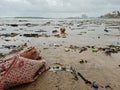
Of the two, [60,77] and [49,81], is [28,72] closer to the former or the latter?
[49,81]

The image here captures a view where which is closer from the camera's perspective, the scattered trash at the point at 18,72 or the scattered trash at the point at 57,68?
the scattered trash at the point at 18,72

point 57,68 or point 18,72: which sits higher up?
point 18,72

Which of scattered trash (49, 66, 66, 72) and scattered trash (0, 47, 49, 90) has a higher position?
scattered trash (0, 47, 49, 90)

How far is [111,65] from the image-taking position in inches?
340

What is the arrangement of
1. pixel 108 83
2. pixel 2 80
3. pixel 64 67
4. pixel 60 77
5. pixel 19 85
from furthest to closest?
pixel 64 67 → pixel 60 77 → pixel 108 83 → pixel 19 85 → pixel 2 80

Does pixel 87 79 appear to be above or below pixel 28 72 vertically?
below

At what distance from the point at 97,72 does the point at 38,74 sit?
83.9 inches

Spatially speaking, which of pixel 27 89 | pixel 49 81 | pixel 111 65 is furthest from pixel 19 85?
pixel 111 65

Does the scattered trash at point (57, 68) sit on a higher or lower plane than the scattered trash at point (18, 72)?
lower

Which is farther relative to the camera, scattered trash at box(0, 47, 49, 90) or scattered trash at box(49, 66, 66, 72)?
scattered trash at box(49, 66, 66, 72)

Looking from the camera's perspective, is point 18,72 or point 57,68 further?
point 57,68

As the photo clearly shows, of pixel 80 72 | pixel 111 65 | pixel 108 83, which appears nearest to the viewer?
pixel 108 83

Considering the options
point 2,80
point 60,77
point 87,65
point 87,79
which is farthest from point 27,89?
point 87,65

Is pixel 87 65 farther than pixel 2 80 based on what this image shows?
Yes
